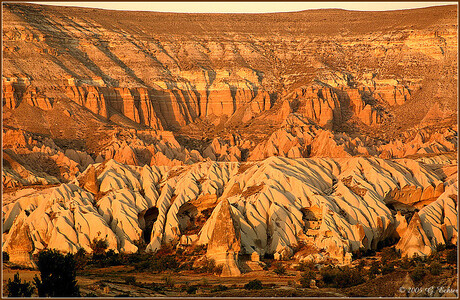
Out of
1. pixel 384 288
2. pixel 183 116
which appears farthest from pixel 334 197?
pixel 183 116

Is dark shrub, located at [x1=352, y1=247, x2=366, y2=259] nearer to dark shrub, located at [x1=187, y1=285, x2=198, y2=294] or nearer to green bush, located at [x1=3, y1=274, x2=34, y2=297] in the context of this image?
dark shrub, located at [x1=187, y1=285, x2=198, y2=294]

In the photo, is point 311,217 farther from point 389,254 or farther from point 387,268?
point 387,268

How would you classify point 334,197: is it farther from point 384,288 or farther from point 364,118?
point 364,118

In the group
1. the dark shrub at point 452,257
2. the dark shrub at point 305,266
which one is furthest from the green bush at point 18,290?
the dark shrub at point 452,257

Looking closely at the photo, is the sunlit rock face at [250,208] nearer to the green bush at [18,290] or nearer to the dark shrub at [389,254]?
the dark shrub at [389,254]

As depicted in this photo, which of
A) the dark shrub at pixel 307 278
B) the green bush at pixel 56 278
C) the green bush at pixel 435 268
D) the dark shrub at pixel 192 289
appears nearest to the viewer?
the green bush at pixel 56 278
